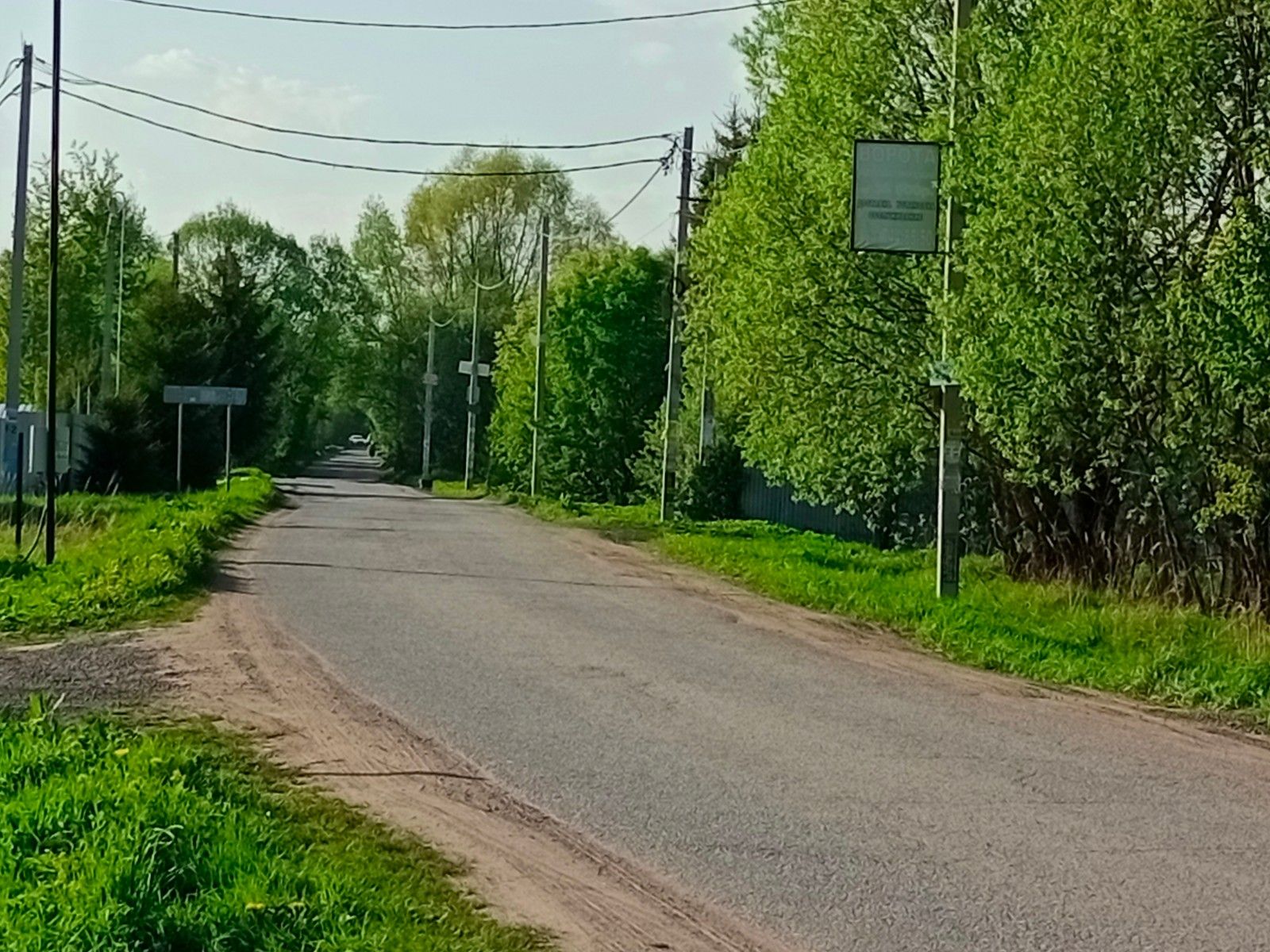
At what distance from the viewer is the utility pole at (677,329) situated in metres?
34.1

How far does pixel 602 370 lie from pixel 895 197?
36.4 m

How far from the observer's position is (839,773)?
9.59 m

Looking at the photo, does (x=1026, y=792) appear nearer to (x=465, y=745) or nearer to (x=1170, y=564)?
(x=465, y=745)

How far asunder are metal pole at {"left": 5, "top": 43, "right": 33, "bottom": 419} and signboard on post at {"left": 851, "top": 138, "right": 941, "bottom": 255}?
1563cm

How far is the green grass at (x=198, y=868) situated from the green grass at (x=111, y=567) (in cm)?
784

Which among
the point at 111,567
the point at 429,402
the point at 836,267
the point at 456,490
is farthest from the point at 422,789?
the point at 429,402

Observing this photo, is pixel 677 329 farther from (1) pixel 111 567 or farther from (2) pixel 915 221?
(1) pixel 111 567

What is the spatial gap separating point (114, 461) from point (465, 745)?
123 feet

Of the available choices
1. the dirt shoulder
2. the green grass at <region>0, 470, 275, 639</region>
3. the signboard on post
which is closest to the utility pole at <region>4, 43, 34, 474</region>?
the green grass at <region>0, 470, 275, 639</region>

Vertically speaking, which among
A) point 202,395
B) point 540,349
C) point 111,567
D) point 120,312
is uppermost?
point 120,312

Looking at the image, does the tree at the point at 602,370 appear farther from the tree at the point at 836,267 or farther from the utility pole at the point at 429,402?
the tree at the point at 836,267

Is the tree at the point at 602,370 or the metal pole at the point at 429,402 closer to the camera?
the tree at the point at 602,370

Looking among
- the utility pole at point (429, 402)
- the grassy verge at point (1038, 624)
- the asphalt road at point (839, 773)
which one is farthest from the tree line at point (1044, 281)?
the utility pole at point (429, 402)

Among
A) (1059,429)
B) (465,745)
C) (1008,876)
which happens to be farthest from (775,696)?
(1059,429)
